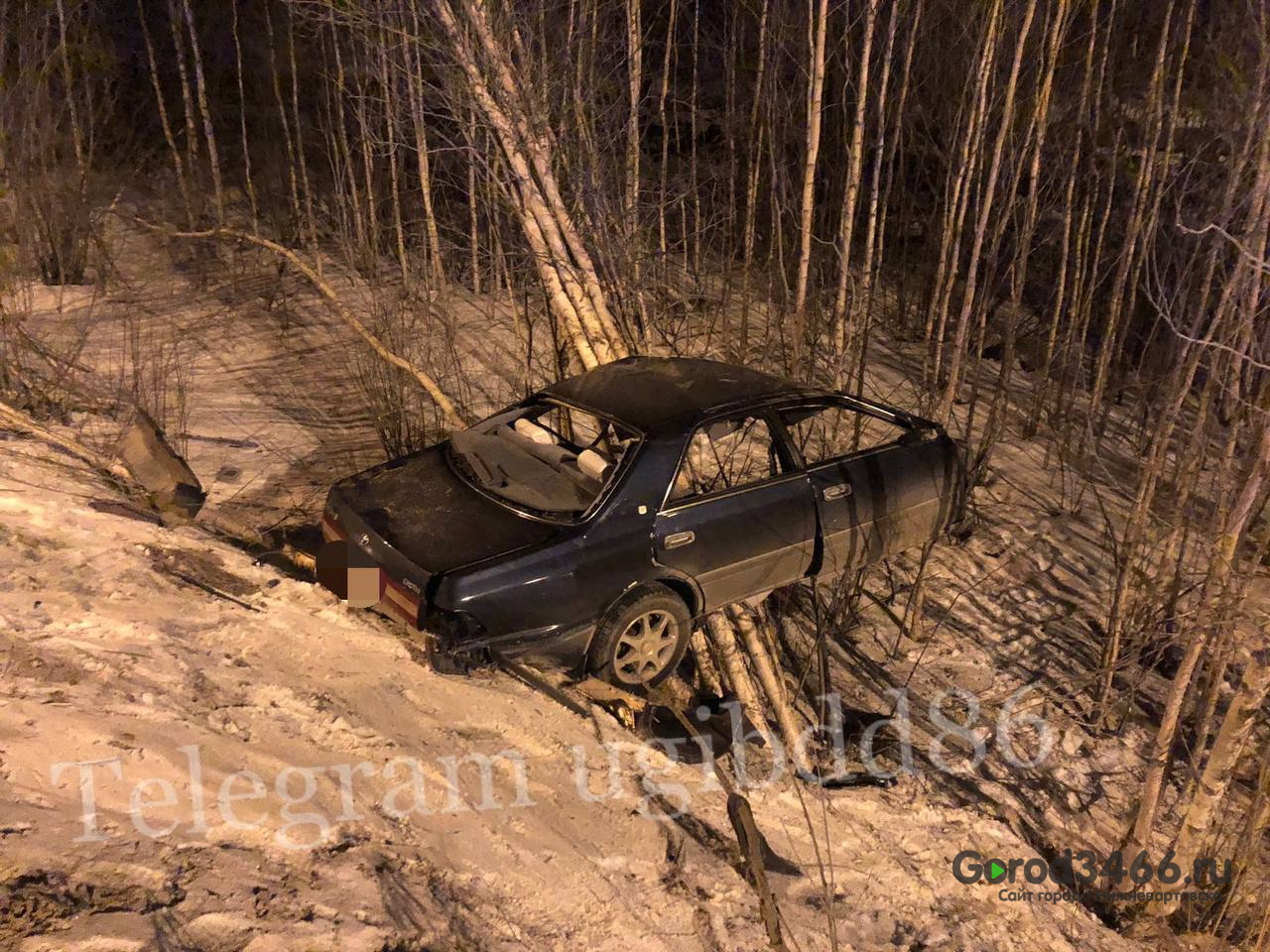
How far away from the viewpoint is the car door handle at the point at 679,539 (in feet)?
13.9

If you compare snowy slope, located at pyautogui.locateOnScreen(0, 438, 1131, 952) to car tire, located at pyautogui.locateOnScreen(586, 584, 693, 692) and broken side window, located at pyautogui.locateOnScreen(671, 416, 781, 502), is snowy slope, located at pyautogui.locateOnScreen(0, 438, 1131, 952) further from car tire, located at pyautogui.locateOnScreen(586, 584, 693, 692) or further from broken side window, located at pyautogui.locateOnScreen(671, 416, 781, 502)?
broken side window, located at pyautogui.locateOnScreen(671, 416, 781, 502)

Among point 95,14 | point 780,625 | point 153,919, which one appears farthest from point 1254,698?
point 95,14

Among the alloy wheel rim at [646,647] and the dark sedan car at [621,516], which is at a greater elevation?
the dark sedan car at [621,516]

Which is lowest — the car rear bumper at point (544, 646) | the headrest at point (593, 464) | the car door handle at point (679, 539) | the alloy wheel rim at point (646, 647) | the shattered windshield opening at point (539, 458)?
the alloy wheel rim at point (646, 647)

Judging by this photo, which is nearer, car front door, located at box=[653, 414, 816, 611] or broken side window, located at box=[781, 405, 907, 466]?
car front door, located at box=[653, 414, 816, 611]

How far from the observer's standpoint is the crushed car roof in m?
4.44

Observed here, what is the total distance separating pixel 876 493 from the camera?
5.06m

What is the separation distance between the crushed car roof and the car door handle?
1.71 ft

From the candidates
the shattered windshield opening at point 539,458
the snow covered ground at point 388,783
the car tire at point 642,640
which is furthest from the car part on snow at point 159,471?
the car tire at point 642,640

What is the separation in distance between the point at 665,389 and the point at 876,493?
138 centimetres

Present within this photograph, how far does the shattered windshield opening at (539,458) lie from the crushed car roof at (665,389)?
10 centimetres

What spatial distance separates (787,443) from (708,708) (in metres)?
1.41

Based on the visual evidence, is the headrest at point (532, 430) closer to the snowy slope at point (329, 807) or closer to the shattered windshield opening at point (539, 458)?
the shattered windshield opening at point (539, 458)

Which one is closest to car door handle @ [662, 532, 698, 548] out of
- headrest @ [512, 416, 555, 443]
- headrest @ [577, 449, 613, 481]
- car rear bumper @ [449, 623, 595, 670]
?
headrest @ [577, 449, 613, 481]
